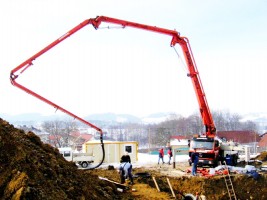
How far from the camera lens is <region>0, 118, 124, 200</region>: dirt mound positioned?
7309 mm

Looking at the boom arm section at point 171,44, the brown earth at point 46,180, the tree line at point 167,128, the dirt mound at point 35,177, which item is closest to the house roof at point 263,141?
the tree line at point 167,128

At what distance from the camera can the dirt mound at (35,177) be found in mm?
7309

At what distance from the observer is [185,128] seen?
318 ft

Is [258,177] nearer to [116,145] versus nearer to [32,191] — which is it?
[116,145]

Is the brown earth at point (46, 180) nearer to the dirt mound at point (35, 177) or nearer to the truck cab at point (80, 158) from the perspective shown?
the dirt mound at point (35, 177)

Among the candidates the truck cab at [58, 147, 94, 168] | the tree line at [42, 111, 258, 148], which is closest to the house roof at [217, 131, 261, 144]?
the tree line at [42, 111, 258, 148]

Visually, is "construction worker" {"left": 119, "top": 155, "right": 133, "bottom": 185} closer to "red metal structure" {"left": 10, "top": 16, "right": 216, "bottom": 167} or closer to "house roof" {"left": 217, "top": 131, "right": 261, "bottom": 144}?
"red metal structure" {"left": 10, "top": 16, "right": 216, "bottom": 167}

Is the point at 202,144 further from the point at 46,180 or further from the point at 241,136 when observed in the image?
the point at 241,136

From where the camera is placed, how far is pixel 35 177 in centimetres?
817

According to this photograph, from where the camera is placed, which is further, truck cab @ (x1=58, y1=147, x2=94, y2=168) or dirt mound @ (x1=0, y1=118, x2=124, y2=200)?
truck cab @ (x1=58, y1=147, x2=94, y2=168)

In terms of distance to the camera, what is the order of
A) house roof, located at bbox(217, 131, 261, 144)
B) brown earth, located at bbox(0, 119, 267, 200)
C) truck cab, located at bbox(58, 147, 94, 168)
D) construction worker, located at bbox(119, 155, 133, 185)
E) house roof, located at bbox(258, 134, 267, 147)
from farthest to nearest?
house roof, located at bbox(258, 134, 267, 147), house roof, located at bbox(217, 131, 261, 144), truck cab, located at bbox(58, 147, 94, 168), construction worker, located at bbox(119, 155, 133, 185), brown earth, located at bbox(0, 119, 267, 200)

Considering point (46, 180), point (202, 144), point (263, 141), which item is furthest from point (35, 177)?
point (263, 141)

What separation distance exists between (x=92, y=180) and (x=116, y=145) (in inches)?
586

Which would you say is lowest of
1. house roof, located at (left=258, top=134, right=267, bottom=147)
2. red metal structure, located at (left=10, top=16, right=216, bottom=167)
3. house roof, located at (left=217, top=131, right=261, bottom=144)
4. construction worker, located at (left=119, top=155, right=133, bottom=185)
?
construction worker, located at (left=119, top=155, right=133, bottom=185)
